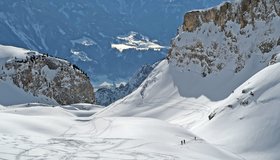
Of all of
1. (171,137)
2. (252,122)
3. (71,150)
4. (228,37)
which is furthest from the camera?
(228,37)

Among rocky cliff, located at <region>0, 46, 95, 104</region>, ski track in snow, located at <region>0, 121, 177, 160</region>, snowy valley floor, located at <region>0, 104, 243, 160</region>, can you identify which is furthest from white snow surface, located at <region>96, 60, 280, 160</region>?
rocky cliff, located at <region>0, 46, 95, 104</region>

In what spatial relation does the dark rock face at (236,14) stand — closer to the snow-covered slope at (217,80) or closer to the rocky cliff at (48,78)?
the snow-covered slope at (217,80)

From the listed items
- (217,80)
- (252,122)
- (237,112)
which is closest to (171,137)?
(252,122)

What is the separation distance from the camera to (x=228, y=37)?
9269 centimetres

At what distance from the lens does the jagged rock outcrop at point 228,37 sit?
83438 mm

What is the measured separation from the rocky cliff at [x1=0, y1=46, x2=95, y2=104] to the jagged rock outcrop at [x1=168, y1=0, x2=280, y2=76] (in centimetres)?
5465

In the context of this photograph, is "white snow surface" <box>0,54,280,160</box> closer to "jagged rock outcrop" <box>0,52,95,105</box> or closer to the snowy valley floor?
the snowy valley floor

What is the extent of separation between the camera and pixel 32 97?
5669 inches

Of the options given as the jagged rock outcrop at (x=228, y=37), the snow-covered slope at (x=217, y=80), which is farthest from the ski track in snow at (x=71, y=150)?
the jagged rock outcrop at (x=228, y=37)

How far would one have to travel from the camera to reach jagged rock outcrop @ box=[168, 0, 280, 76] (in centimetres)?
8344

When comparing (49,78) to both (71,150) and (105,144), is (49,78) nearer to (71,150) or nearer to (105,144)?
(105,144)

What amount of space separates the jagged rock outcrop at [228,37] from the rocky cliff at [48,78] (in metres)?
54.6

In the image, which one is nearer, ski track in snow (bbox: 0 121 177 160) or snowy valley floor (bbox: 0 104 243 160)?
ski track in snow (bbox: 0 121 177 160)

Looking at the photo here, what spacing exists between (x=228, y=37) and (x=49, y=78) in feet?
241
